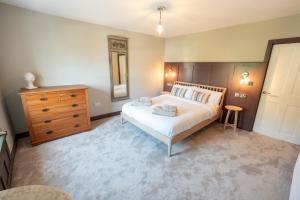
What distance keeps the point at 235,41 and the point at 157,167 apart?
3491 millimetres

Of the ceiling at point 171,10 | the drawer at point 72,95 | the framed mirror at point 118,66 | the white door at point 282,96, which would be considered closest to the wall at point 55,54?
the framed mirror at point 118,66

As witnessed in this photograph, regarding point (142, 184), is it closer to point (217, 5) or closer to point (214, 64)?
point (217, 5)

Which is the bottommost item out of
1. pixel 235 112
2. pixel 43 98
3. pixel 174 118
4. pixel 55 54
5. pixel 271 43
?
pixel 235 112

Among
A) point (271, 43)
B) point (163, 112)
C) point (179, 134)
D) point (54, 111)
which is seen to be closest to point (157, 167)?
point (179, 134)

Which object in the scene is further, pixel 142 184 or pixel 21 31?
pixel 21 31

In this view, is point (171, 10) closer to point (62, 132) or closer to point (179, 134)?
point (179, 134)

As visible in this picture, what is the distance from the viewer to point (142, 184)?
194cm

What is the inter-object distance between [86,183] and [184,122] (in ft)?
6.03

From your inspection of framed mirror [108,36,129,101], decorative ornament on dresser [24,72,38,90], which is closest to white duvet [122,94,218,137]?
framed mirror [108,36,129,101]

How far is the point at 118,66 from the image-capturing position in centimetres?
421

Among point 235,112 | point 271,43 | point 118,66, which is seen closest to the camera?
point 271,43

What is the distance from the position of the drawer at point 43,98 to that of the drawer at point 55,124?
1.32 ft

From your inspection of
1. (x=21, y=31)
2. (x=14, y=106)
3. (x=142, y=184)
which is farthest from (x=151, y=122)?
(x=21, y=31)

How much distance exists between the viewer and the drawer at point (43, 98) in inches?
99.9
